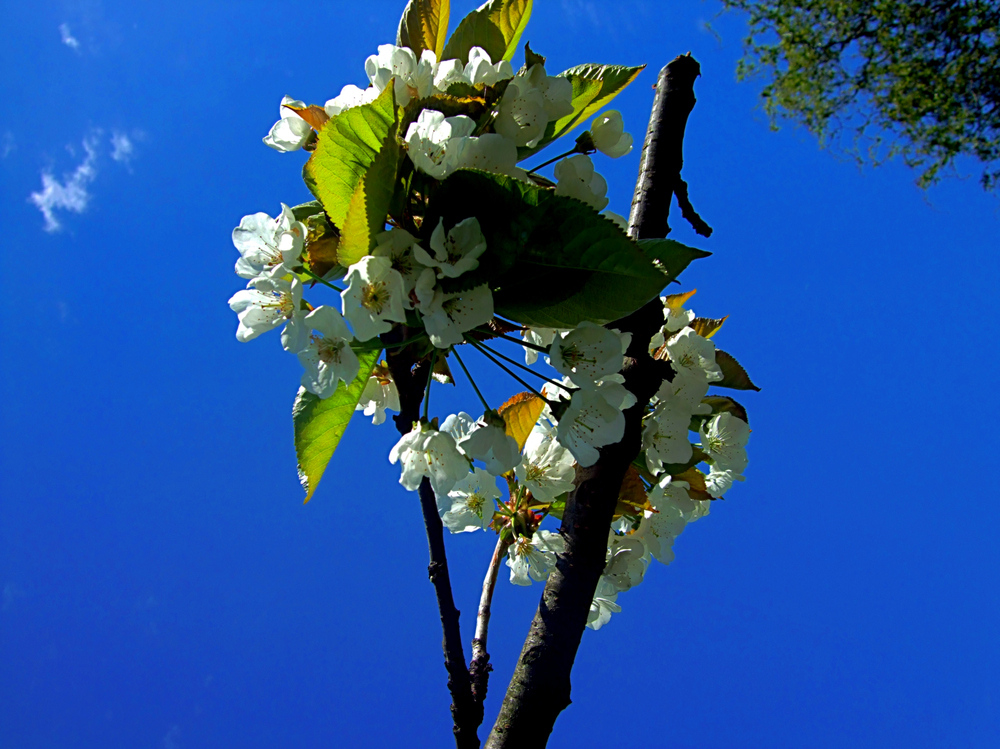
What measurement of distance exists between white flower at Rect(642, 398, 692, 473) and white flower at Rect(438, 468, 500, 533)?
0.85ft

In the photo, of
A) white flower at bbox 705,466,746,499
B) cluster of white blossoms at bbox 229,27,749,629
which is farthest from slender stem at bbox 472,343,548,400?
white flower at bbox 705,466,746,499

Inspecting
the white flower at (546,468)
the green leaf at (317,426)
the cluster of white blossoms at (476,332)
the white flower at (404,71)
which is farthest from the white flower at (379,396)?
the white flower at (404,71)

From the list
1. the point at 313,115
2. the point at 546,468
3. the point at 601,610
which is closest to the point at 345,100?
the point at 313,115

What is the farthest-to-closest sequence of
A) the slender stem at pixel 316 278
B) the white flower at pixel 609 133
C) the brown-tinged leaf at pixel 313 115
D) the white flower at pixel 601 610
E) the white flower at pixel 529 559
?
the white flower at pixel 601 610 → the white flower at pixel 529 559 → the white flower at pixel 609 133 → the brown-tinged leaf at pixel 313 115 → the slender stem at pixel 316 278

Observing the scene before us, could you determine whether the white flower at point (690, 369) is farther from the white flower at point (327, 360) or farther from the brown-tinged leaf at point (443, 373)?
the white flower at point (327, 360)

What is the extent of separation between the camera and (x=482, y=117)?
95cm

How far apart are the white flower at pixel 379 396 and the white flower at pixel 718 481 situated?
0.60 m

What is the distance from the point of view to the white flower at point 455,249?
809mm

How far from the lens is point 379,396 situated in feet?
3.94

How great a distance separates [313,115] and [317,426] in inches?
17.9

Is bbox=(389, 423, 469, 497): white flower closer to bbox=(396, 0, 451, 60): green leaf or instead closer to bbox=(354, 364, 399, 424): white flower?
bbox=(354, 364, 399, 424): white flower

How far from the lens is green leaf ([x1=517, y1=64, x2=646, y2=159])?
44.0 inches

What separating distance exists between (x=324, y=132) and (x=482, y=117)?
21 centimetres

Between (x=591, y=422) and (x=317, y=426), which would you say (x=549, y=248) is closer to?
(x=591, y=422)
